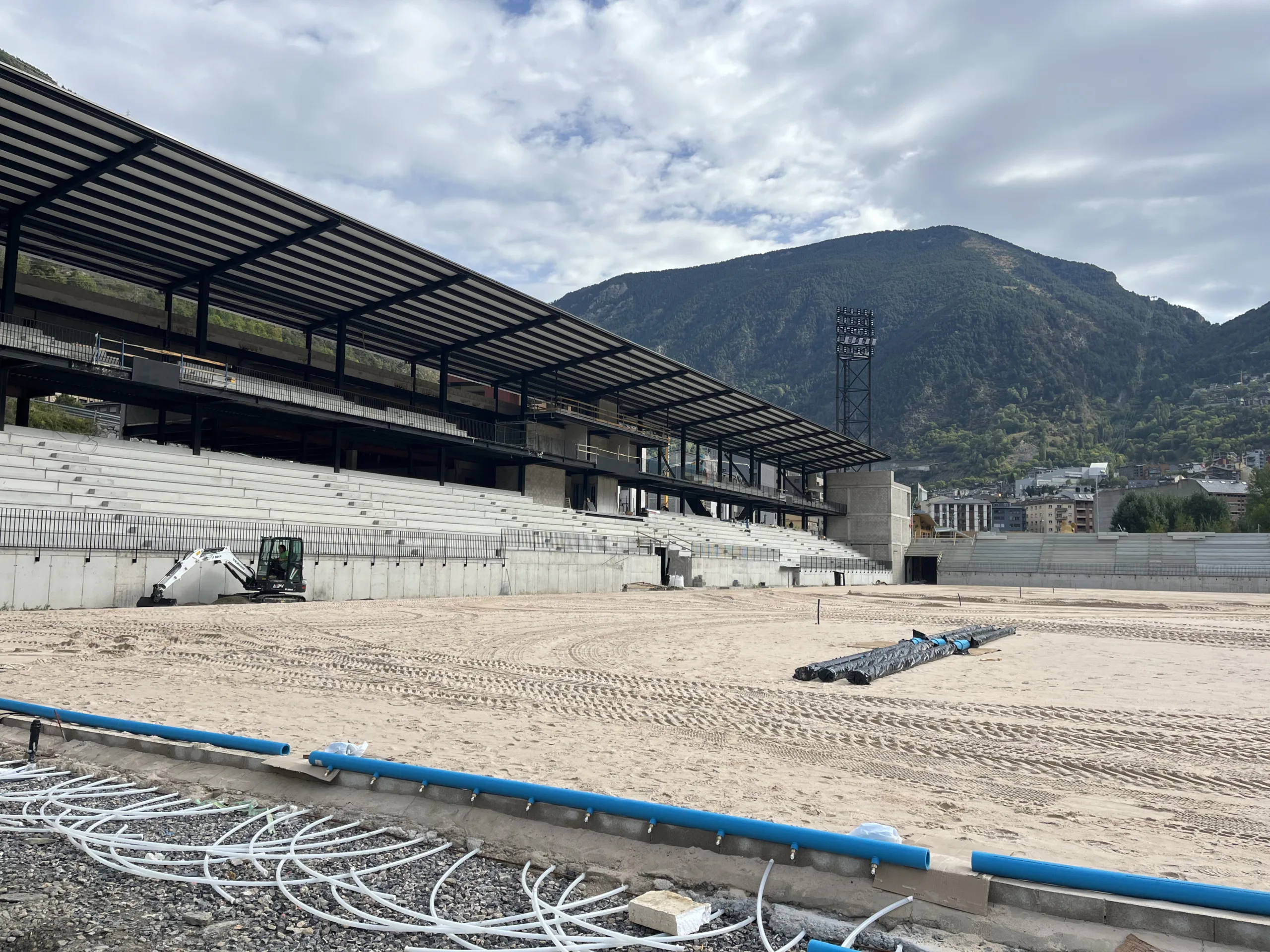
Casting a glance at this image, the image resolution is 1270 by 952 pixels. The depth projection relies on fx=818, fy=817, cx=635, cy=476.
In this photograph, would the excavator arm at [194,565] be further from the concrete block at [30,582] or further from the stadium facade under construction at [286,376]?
the concrete block at [30,582]

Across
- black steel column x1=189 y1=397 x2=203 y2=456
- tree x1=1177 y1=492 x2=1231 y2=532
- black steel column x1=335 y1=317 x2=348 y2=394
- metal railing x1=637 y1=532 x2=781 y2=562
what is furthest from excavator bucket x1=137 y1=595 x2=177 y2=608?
tree x1=1177 y1=492 x2=1231 y2=532

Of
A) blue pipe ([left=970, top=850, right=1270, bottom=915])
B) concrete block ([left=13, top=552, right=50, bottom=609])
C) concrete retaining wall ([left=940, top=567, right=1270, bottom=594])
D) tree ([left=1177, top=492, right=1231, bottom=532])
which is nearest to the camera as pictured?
blue pipe ([left=970, top=850, right=1270, bottom=915])

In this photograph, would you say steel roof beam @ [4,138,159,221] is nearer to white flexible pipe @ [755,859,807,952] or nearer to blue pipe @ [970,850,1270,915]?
white flexible pipe @ [755,859,807,952]

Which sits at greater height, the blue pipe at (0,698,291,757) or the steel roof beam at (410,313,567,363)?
the steel roof beam at (410,313,567,363)

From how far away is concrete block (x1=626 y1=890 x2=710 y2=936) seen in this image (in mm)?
3930

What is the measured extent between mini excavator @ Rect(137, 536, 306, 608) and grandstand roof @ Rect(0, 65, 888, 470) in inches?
454

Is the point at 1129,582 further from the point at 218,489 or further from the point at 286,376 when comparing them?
the point at 218,489

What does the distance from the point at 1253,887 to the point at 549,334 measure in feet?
128

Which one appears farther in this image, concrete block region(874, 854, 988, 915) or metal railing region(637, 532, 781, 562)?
metal railing region(637, 532, 781, 562)

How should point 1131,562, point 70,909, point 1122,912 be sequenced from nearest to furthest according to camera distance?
point 1122,912, point 70,909, point 1131,562

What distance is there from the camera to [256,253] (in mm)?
30156

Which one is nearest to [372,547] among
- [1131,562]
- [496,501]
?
[496,501]

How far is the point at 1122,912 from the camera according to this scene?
149 inches

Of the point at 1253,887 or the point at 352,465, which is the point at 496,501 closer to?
the point at 352,465
